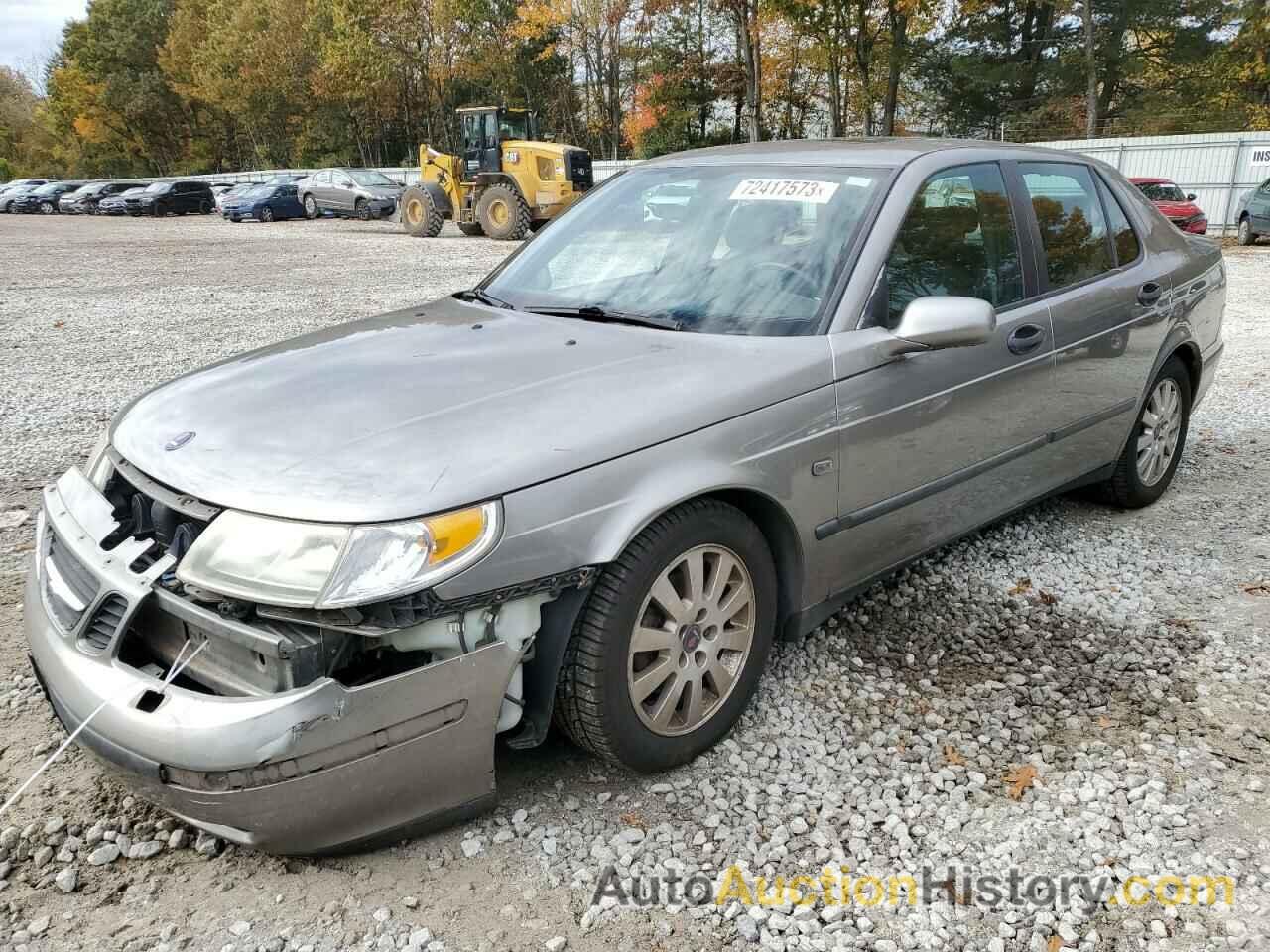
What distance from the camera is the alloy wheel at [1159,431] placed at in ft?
15.2

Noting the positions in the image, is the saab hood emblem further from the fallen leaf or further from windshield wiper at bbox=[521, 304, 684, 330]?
the fallen leaf

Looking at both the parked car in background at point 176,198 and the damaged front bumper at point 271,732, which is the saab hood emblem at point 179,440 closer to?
the damaged front bumper at point 271,732

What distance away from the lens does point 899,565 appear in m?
3.40

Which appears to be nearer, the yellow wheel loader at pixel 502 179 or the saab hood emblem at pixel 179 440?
the saab hood emblem at pixel 179 440

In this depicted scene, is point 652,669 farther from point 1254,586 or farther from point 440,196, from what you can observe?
point 440,196

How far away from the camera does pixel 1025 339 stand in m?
3.62

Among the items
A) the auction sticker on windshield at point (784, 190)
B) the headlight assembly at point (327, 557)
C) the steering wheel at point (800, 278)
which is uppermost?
the auction sticker on windshield at point (784, 190)

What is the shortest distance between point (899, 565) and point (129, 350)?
26.8 feet

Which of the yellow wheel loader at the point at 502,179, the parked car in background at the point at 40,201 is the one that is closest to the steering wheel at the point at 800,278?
the yellow wheel loader at the point at 502,179

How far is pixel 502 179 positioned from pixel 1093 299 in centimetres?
1958

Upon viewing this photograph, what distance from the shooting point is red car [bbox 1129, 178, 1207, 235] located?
59.1ft

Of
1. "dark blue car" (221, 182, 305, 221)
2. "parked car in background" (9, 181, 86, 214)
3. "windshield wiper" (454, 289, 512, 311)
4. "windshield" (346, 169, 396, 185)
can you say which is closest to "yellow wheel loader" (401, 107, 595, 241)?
"windshield" (346, 169, 396, 185)

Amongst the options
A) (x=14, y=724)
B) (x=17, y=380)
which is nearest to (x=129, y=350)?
(x=17, y=380)

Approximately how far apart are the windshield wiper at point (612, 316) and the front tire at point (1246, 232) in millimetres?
19925
